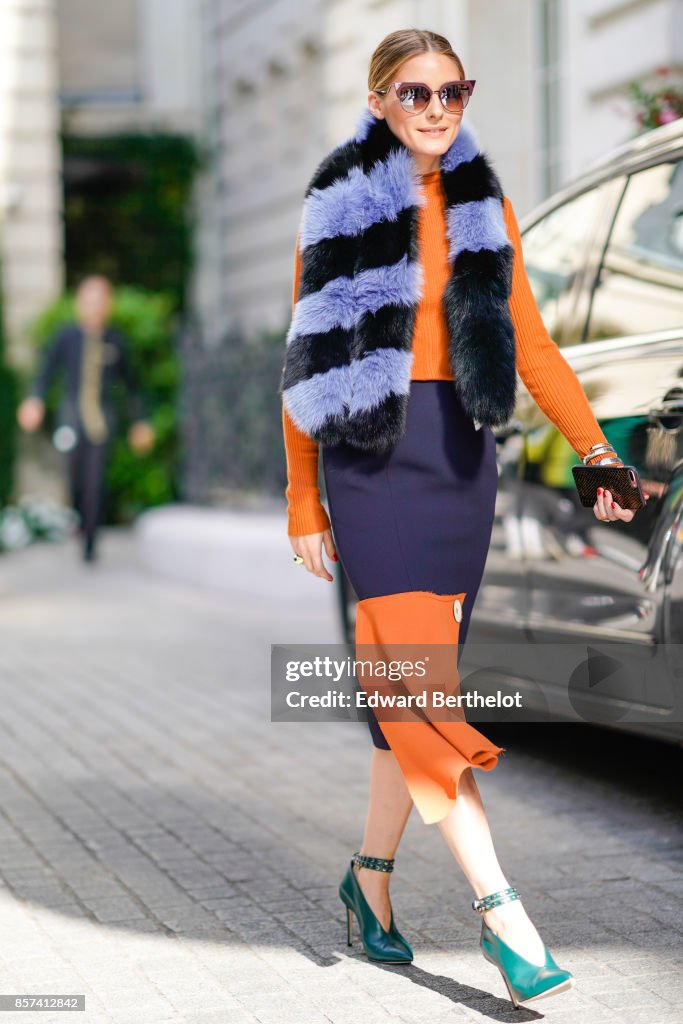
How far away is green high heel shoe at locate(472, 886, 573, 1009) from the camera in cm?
320

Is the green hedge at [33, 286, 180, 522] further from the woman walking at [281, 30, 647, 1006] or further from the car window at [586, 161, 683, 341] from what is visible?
the woman walking at [281, 30, 647, 1006]

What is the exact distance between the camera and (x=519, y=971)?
10.6 ft

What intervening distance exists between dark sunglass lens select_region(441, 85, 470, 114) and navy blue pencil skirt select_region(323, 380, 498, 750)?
0.56 metres

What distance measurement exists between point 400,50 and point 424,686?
4.28ft

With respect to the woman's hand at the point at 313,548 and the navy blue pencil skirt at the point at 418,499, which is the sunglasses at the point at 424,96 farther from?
the woman's hand at the point at 313,548

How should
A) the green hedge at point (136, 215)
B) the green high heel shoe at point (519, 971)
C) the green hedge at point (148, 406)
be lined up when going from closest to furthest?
1. the green high heel shoe at point (519, 971)
2. the green hedge at point (148, 406)
3. the green hedge at point (136, 215)

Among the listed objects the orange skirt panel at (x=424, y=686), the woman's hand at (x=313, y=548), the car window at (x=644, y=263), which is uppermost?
the car window at (x=644, y=263)

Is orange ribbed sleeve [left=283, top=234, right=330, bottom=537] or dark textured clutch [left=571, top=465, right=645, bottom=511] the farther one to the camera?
orange ribbed sleeve [left=283, top=234, right=330, bottom=537]

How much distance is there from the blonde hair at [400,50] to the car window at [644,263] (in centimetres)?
134

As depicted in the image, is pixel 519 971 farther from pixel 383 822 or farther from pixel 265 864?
pixel 265 864

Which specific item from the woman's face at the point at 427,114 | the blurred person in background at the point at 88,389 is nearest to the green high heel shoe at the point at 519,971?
the woman's face at the point at 427,114

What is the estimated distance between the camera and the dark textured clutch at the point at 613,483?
11.3ft

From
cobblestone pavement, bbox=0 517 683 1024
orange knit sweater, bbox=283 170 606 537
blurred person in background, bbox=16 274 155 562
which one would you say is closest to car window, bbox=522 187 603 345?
cobblestone pavement, bbox=0 517 683 1024

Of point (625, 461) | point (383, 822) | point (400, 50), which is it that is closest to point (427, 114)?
→ point (400, 50)
